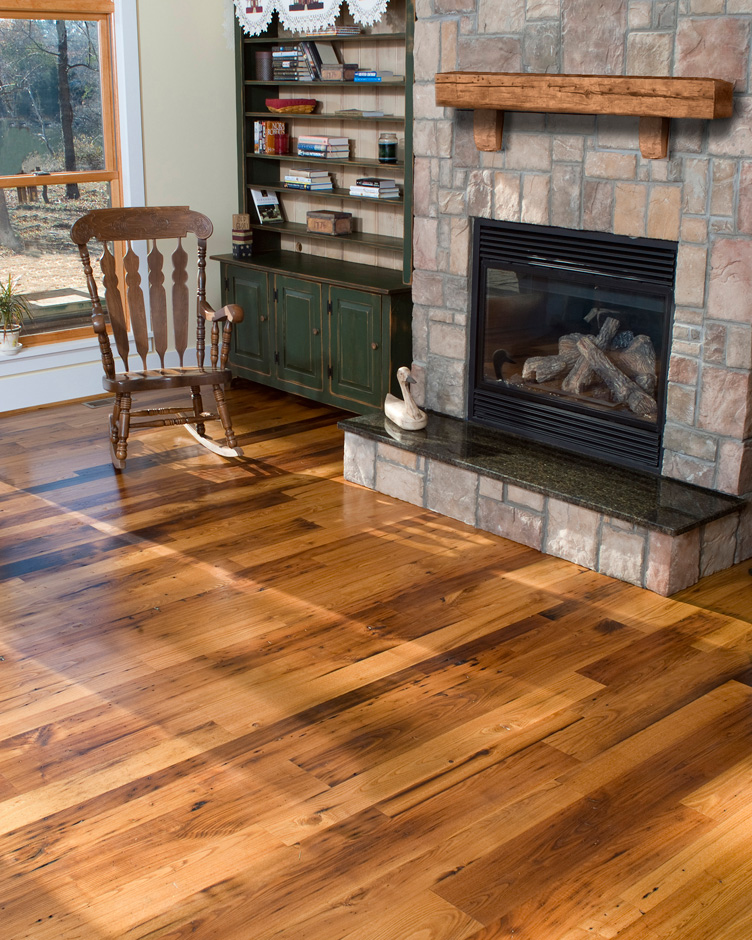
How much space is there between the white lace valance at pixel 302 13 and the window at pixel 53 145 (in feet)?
2.32

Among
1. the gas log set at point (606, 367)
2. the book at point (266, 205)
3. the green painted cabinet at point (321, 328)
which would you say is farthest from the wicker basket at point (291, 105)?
the gas log set at point (606, 367)

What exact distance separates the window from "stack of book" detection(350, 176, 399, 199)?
1.39m

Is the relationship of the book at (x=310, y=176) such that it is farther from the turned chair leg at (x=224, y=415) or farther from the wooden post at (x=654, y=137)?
the wooden post at (x=654, y=137)

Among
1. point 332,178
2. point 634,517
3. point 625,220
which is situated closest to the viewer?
point 634,517

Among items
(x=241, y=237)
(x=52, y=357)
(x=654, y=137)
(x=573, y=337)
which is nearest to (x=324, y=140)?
(x=241, y=237)

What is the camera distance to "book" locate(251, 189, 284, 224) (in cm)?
596

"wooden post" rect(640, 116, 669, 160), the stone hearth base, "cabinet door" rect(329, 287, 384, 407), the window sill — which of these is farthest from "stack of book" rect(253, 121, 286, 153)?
"wooden post" rect(640, 116, 669, 160)

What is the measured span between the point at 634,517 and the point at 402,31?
2.84 m

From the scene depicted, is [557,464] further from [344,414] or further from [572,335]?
[344,414]

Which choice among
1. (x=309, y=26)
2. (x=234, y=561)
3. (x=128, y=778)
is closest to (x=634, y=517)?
(x=234, y=561)

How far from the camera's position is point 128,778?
97.9 inches

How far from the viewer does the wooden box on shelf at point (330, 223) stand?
18.2 feet

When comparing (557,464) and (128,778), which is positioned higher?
(557,464)

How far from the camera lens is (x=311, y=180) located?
561 centimetres
